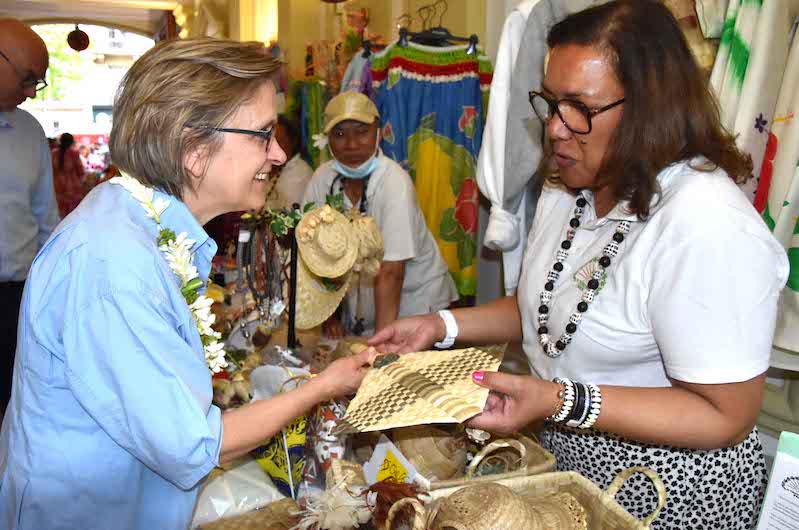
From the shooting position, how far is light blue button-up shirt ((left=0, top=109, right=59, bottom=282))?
10.8 ft

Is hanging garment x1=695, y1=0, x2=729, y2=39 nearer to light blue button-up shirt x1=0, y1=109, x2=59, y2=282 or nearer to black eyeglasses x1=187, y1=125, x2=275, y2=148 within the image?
black eyeglasses x1=187, y1=125, x2=275, y2=148

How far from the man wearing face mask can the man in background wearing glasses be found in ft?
4.66

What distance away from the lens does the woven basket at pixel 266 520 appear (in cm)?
161

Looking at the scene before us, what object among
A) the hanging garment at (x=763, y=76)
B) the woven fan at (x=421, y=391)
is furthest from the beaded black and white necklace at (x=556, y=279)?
the hanging garment at (x=763, y=76)

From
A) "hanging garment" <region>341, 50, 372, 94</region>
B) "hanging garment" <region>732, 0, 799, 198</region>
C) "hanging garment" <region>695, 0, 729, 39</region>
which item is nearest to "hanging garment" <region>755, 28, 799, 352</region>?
"hanging garment" <region>732, 0, 799, 198</region>

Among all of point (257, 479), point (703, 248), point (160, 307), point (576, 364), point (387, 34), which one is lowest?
point (257, 479)

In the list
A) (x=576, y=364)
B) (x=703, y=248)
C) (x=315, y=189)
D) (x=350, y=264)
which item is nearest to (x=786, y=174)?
(x=703, y=248)

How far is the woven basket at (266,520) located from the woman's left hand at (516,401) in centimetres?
52

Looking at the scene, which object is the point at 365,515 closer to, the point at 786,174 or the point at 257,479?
the point at 257,479

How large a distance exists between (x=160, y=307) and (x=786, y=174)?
5.64 feet

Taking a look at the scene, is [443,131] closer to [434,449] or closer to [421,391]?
[434,449]

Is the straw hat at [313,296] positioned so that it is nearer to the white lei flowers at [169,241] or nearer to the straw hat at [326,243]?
the straw hat at [326,243]

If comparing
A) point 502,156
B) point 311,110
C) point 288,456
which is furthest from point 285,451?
point 311,110

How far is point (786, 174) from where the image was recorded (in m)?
1.88
